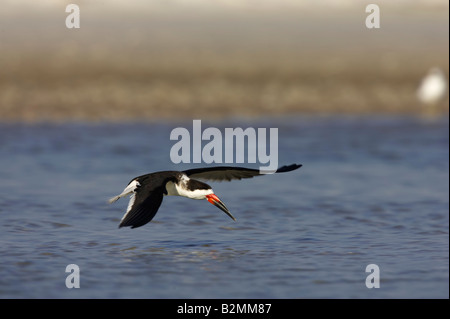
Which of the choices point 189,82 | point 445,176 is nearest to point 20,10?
point 189,82

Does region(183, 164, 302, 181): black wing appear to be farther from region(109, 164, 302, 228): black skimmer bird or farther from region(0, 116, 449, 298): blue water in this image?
region(0, 116, 449, 298): blue water

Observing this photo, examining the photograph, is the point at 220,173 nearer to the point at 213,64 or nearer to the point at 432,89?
the point at 432,89

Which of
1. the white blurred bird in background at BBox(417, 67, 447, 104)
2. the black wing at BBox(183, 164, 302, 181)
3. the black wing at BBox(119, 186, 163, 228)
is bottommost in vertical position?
the black wing at BBox(119, 186, 163, 228)

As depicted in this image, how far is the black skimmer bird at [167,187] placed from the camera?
27.6 feet

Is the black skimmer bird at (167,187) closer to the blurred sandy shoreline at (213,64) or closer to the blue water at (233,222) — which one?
the blue water at (233,222)

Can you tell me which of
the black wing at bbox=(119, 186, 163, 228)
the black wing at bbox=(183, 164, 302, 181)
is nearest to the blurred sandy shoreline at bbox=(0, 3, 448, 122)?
the black wing at bbox=(183, 164, 302, 181)

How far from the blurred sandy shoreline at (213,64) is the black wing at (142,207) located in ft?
36.6

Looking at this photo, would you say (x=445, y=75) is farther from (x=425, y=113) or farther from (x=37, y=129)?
(x=37, y=129)

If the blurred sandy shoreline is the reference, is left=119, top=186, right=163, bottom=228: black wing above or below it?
below

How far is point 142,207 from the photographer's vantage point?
8.47 m

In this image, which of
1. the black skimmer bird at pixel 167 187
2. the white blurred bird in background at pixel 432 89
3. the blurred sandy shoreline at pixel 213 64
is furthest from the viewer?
the white blurred bird in background at pixel 432 89

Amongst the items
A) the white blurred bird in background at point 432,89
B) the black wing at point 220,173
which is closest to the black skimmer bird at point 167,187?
the black wing at point 220,173

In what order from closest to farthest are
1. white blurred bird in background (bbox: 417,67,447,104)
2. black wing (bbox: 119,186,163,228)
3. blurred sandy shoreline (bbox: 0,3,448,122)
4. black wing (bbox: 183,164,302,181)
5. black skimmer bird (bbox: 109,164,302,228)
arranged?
black wing (bbox: 119,186,163,228)
black skimmer bird (bbox: 109,164,302,228)
black wing (bbox: 183,164,302,181)
blurred sandy shoreline (bbox: 0,3,448,122)
white blurred bird in background (bbox: 417,67,447,104)

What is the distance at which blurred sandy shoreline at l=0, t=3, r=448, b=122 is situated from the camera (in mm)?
20938
